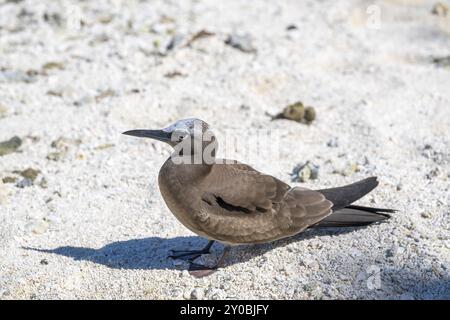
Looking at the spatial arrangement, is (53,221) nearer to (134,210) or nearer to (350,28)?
(134,210)

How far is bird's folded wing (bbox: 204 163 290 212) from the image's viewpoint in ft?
16.1

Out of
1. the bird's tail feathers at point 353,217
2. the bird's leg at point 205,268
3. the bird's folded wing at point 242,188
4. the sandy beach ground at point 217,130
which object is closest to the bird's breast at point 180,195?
the bird's folded wing at point 242,188

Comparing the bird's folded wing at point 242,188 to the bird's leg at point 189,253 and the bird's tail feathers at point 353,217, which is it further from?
the bird's leg at point 189,253

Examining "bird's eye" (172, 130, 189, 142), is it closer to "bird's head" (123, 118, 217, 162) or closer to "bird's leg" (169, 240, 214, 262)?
"bird's head" (123, 118, 217, 162)

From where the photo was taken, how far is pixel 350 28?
33.4 feet

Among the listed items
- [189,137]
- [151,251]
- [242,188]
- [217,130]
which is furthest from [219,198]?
[217,130]

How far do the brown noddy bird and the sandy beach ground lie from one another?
25cm

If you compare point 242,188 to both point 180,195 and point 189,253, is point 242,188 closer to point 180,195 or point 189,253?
point 180,195

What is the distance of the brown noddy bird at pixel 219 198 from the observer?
484 cm

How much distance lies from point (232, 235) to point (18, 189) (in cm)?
248

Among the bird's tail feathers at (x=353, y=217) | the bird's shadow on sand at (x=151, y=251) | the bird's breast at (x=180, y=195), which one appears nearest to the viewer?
the bird's breast at (x=180, y=195)

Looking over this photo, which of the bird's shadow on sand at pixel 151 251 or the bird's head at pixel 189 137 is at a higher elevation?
the bird's head at pixel 189 137

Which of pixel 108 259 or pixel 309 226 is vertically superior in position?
pixel 309 226
